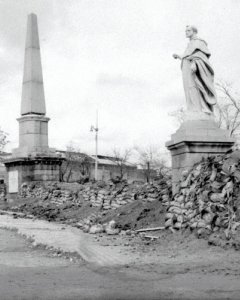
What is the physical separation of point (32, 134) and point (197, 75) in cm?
1206

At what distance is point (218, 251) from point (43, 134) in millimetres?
15504

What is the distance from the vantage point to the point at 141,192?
14.1 metres

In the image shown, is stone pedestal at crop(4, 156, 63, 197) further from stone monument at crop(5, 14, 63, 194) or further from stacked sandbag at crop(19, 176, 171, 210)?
stacked sandbag at crop(19, 176, 171, 210)

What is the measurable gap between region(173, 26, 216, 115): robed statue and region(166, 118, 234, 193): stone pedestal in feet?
1.38

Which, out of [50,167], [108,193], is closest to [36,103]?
[50,167]

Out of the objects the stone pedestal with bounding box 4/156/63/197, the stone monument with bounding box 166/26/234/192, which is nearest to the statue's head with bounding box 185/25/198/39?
the stone monument with bounding box 166/26/234/192

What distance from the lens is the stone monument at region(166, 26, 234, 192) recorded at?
11.0 meters

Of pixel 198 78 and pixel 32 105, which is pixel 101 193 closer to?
pixel 198 78

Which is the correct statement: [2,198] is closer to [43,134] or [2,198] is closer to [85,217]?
[43,134]

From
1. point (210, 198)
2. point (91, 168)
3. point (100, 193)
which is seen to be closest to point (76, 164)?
point (91, 168)

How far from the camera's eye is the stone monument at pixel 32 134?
2169 centimetres

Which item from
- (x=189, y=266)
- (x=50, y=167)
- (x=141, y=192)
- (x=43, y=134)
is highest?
(x=43, y=134)

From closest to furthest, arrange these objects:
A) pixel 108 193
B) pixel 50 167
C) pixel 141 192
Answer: pixel 141 192 → pixel 108 193 → pixel 50 167

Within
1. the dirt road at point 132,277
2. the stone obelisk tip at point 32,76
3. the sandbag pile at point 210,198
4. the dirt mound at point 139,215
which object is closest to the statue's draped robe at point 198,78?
the sandbag pile at point 210,198
